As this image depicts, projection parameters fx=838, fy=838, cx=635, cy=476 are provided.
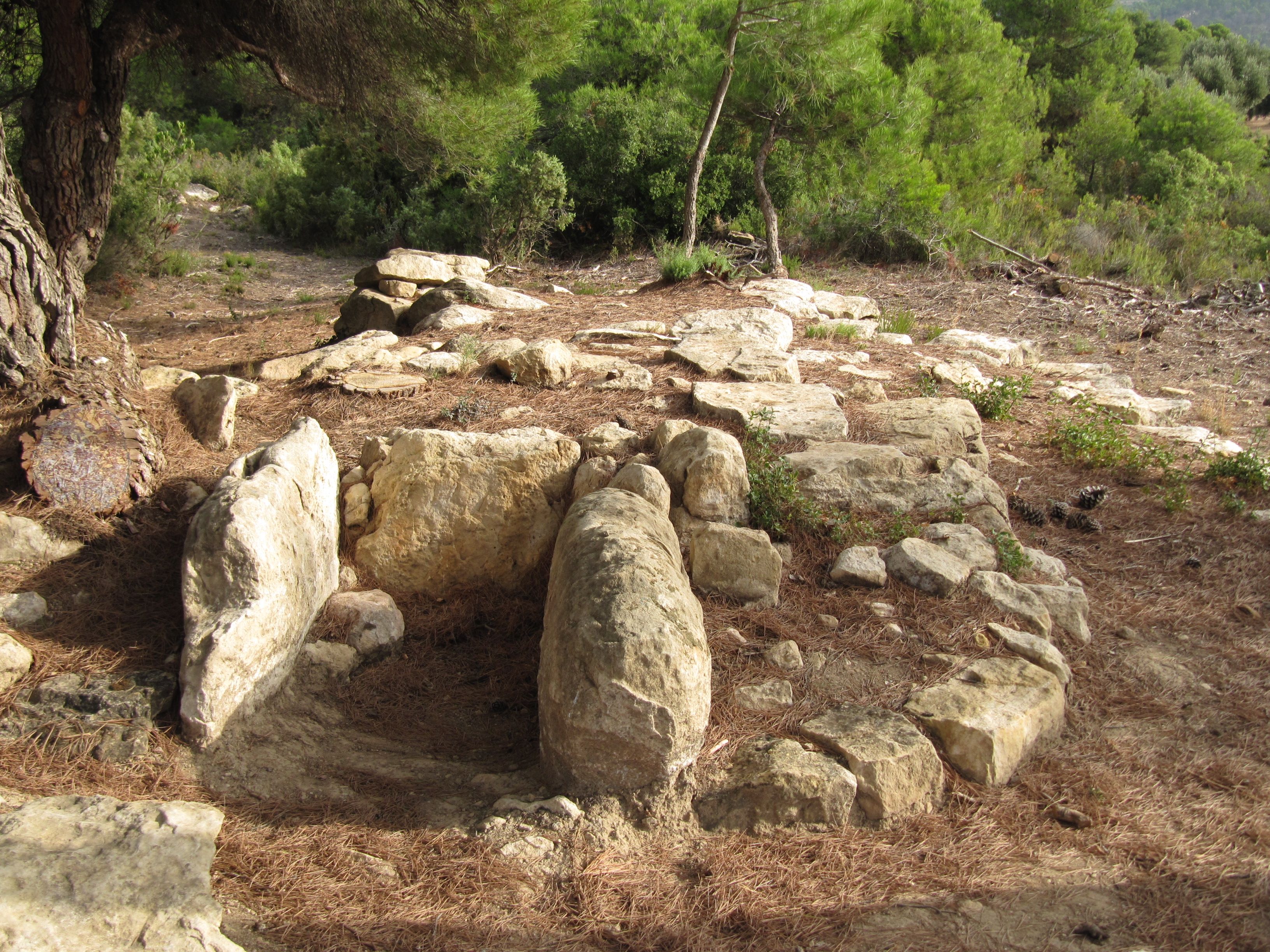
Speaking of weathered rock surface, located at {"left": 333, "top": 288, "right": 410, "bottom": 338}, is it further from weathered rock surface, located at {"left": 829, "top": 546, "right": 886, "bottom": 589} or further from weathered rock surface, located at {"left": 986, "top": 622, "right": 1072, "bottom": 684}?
weathered rock surface, located at {"left": 986, "top": 622, "right": 1072, "bottom": 684}

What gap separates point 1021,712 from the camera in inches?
114

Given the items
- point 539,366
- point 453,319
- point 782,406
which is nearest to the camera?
point 782,406

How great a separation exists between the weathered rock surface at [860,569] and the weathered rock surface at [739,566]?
274 mm

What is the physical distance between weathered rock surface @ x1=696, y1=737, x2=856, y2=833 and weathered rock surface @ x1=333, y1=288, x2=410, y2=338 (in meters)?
5.14

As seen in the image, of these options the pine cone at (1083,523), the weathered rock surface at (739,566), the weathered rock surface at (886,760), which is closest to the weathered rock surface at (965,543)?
the pine cone at (1083,523)

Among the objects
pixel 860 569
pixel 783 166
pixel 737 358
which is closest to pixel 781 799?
pixel 860 569

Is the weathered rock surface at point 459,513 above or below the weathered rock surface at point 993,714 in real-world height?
above

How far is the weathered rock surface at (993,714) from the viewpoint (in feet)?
9.04

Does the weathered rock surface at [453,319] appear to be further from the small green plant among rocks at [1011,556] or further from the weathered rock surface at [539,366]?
the small green plant among rocks at [1011,556]

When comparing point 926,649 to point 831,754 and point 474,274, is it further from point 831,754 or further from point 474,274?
point 474,274

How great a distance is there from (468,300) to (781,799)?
5.19 metres

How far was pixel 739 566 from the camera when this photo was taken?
11.5ft

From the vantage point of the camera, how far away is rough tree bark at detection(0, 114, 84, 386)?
11.2 ft

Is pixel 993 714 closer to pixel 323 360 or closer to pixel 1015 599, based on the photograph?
pixel 1015 599
